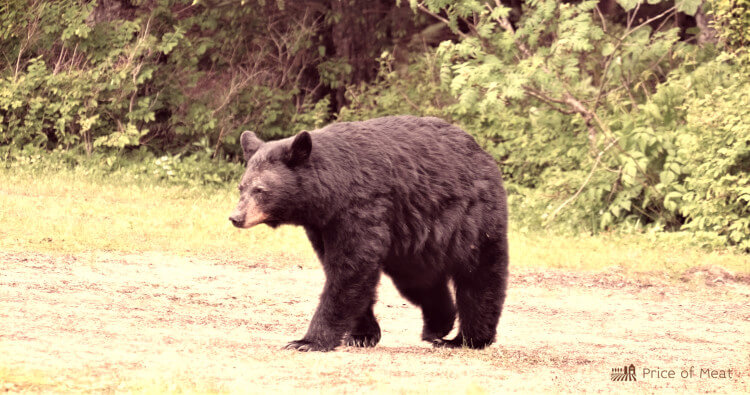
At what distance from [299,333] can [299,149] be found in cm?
209

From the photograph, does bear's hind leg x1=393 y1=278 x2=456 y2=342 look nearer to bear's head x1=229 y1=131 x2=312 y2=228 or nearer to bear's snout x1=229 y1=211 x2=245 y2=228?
bear's head x1=229 y1=131 x2=312 y2=228

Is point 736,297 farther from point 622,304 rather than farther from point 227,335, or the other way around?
point 227,335

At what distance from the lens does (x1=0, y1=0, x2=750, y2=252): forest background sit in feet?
49.7

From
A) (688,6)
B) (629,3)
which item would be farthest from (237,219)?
(688,6)

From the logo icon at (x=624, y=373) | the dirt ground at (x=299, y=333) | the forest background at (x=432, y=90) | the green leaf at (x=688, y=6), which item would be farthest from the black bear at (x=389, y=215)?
the green leaf at (x=688, y=6)

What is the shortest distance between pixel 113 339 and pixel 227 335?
986 mm

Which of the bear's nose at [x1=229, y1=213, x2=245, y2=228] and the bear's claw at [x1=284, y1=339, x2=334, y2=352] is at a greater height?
the bear's nose at [x1=229, y1=213, x2=245, y2=228]

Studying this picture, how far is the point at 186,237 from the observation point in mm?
13781

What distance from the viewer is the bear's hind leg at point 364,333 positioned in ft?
27.1

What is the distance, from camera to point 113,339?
766cm

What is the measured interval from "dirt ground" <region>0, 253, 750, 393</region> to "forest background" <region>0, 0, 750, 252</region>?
271 cm

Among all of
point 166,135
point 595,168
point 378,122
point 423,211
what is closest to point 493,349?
point 423,211

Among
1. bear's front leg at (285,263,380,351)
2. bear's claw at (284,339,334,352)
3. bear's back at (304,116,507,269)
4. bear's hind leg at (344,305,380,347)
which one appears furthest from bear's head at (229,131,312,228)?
bear's hind leg at (344,305,380,347)

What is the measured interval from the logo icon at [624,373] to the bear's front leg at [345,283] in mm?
1701
